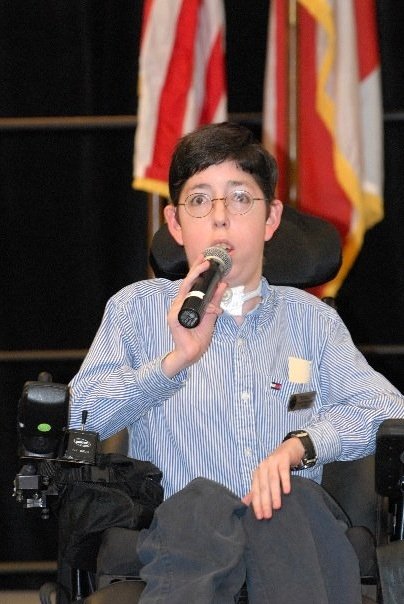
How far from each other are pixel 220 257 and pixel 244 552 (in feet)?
2.01

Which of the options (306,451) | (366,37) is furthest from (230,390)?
(366,37)

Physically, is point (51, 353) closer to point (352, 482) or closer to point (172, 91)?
point (172, 91)

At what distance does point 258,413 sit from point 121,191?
1960 mm

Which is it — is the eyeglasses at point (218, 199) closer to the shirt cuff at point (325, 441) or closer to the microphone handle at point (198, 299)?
the microphone handle at point (198, 299)

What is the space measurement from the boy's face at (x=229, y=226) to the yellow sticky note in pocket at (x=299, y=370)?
200 mm

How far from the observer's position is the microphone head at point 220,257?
6.90 ft

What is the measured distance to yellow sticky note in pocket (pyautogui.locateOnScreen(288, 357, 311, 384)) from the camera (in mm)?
2359

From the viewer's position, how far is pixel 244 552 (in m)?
1.82

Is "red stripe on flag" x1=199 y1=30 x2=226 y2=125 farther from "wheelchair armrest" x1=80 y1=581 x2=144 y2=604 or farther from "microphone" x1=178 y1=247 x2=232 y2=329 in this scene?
"wheelchair armrest" x1=80 y1=581 x2=144 y2=604

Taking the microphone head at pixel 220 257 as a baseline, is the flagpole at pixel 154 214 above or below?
below

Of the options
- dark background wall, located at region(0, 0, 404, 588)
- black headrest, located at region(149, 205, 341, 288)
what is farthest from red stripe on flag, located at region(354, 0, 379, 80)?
black headrest, located at region(149, 205, 341, 288)

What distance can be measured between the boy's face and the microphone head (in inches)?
3.5

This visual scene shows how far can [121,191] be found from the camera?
13.4 ft

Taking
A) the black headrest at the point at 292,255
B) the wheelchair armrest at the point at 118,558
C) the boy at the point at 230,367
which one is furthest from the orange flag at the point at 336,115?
the wheelchair armrest at the point at 118,558
